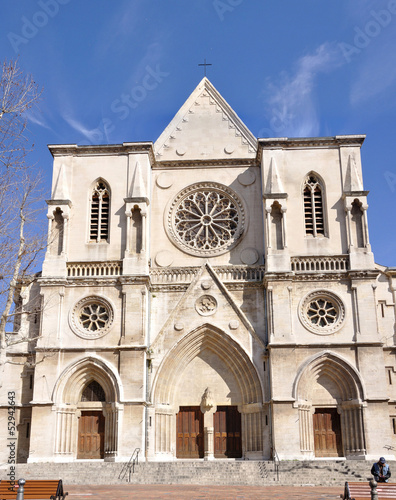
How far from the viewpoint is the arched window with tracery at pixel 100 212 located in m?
29.5

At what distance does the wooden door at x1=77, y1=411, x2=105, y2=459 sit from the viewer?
26875 millimetres

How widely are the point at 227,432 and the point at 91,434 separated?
5.56 m

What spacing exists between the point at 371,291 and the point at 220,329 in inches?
252

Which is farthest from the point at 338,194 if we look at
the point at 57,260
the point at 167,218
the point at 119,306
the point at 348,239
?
the point at 57,260

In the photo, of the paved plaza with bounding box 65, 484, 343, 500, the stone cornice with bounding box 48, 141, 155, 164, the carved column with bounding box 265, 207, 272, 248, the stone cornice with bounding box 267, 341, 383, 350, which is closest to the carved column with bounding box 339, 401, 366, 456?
the stone cornice with bounding box 267, 341, 383, 350

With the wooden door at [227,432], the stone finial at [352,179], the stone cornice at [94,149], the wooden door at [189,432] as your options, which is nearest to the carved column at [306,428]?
the wooden door at [227,432]

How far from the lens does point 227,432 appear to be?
27.4 m

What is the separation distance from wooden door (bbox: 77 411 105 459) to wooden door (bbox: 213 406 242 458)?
15.3ft

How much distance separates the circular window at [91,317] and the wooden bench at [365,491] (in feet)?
48.4

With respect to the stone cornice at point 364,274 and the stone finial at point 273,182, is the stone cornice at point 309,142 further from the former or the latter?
the stone cornice at point 364,274

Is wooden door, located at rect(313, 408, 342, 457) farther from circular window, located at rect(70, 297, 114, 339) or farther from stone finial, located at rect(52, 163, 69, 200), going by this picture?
stone finial, located at rect(52, 163, 69, 200)

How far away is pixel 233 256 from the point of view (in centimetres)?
2945

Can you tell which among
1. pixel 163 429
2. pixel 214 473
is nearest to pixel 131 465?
pixel 163 429

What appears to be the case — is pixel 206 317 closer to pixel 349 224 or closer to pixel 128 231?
pixel 128 231
